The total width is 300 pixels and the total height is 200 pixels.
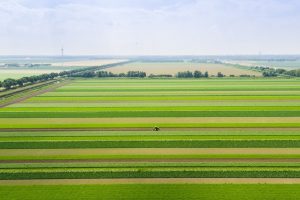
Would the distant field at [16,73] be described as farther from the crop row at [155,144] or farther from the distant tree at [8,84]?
the crop row at [155,144]

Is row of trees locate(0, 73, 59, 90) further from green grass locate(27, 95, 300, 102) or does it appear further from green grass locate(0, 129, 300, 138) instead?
green grass locate(0, 129, 300, 138)

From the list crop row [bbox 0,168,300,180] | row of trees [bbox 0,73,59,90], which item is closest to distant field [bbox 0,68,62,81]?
row of trees [bbox 0,73,59,90]

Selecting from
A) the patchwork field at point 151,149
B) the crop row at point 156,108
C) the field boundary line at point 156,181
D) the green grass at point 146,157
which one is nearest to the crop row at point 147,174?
the patchwork field at point 151,149

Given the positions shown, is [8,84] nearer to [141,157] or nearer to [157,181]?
[141,157]

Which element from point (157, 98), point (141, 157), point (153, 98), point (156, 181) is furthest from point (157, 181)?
point (153, 98)

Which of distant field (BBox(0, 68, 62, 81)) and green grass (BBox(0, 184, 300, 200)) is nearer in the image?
green grass (BBox(0, 184, 300, 200))

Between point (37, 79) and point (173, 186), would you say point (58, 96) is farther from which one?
point (173, 186)
